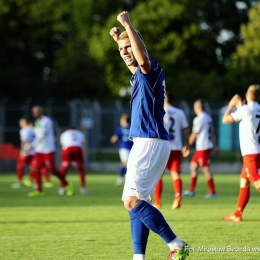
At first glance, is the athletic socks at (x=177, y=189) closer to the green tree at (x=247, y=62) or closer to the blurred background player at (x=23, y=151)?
the blurred background player at (x=23, y=151)

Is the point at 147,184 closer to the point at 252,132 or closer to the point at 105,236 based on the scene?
the point at 105,236

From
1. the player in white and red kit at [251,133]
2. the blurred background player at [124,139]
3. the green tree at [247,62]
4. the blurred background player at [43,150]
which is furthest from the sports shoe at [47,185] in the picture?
the green tree at [247,62]

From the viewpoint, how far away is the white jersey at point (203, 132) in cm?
1905

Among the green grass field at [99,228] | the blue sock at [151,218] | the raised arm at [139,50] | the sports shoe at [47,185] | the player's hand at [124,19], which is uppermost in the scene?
the player's hand at [124,19]

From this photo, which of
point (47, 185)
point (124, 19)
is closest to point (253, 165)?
point (124, 19)

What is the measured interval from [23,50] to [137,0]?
32.8 ft

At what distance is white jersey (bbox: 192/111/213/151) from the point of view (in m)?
19.0

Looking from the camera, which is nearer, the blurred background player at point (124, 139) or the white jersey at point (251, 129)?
the white jersey at point (251, 129)

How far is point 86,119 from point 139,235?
25.3 meters

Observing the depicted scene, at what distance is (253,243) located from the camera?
9.73 metres

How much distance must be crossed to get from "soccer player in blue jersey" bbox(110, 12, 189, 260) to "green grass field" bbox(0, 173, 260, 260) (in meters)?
1.18

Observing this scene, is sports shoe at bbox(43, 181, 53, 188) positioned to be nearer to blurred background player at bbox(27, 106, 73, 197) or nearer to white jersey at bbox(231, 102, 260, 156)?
blurred background player at bbox(27, 106, 73, 197)

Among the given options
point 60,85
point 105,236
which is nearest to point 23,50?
point 60,85

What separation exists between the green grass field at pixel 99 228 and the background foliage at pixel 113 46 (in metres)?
35.9
